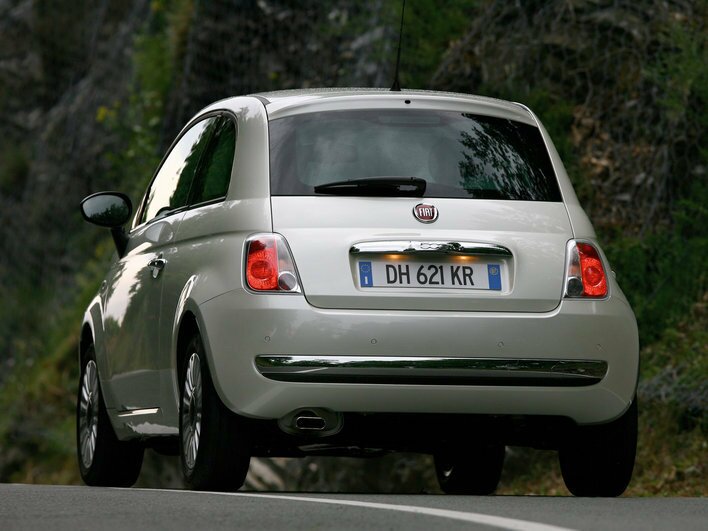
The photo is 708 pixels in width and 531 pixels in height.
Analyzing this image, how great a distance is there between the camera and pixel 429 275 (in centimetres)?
794

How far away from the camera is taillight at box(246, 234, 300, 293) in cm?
787

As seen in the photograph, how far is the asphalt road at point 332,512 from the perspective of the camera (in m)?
6.52

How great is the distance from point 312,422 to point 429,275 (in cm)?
83

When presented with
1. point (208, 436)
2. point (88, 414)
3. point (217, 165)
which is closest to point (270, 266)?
point (208, 436)

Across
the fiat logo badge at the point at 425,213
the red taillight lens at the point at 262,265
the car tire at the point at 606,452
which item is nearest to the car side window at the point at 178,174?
the red taillight lens at the point at 262,265

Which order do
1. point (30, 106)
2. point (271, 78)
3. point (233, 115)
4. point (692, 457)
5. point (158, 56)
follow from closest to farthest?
point (233, 115) → point (692, 457) → point (271, 78) → point (158, 56) → point (30, 106)

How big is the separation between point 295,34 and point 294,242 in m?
11.7

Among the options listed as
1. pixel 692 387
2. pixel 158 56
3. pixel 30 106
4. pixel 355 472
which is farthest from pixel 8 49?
pixel 692 387

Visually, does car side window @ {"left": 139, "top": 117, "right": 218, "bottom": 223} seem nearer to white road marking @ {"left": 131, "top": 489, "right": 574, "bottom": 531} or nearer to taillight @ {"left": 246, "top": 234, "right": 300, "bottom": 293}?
taillight @ {"left": 246, "top": 234, "right": 300, "bottom": 293}

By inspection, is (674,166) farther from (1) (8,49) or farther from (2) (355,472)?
(1) (8,49)

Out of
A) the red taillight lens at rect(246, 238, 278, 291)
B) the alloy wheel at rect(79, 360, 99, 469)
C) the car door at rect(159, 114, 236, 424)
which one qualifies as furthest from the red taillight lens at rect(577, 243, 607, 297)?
the alloy wheel at rect(79, 360, 99, 469)

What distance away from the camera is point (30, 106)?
96.6 feet

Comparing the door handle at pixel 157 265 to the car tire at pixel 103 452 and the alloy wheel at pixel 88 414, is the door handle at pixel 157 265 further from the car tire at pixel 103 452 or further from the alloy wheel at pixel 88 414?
the alloy wheel at pixel 88 414

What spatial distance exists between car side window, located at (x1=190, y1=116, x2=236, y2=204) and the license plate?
94 cm
